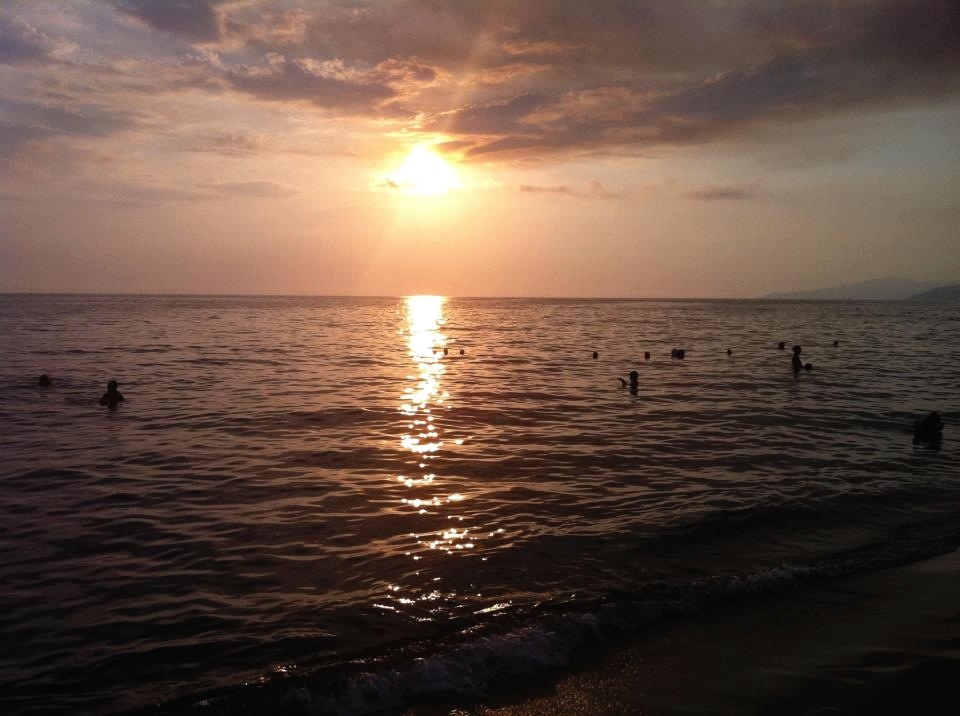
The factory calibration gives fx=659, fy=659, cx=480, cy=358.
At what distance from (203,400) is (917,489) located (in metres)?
22.5

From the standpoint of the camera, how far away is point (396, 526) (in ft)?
38.1

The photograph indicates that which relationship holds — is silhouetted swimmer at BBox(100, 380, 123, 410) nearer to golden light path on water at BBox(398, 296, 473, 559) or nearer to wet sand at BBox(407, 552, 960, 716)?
golden light path on water at BBox(398, 296, 473, 559)

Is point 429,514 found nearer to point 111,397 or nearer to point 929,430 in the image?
point 929,430

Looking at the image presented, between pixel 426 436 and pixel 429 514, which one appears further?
pixel 426 436

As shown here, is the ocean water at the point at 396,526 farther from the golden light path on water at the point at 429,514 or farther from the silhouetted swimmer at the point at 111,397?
the silhouetted swimmer at the point at 111,397

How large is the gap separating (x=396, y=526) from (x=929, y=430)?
1583 cm

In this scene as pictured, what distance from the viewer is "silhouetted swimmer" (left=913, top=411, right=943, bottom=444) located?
1847 cm

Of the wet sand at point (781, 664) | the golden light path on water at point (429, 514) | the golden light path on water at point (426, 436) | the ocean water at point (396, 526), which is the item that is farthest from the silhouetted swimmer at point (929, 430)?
the golden light path on water at point (426, 436)

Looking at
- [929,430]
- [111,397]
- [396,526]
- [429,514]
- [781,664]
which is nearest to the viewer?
[781,664]

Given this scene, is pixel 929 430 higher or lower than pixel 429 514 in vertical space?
higher

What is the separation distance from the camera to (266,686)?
6742 mm

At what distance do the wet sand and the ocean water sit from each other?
419 mm

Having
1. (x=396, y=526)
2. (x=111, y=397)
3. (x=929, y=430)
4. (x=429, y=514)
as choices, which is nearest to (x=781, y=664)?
(x=396, y=526)

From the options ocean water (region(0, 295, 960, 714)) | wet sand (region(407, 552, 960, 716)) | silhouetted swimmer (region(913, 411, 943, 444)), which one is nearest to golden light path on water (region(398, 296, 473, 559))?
ocean water (region(0, 295, 960, 714))
